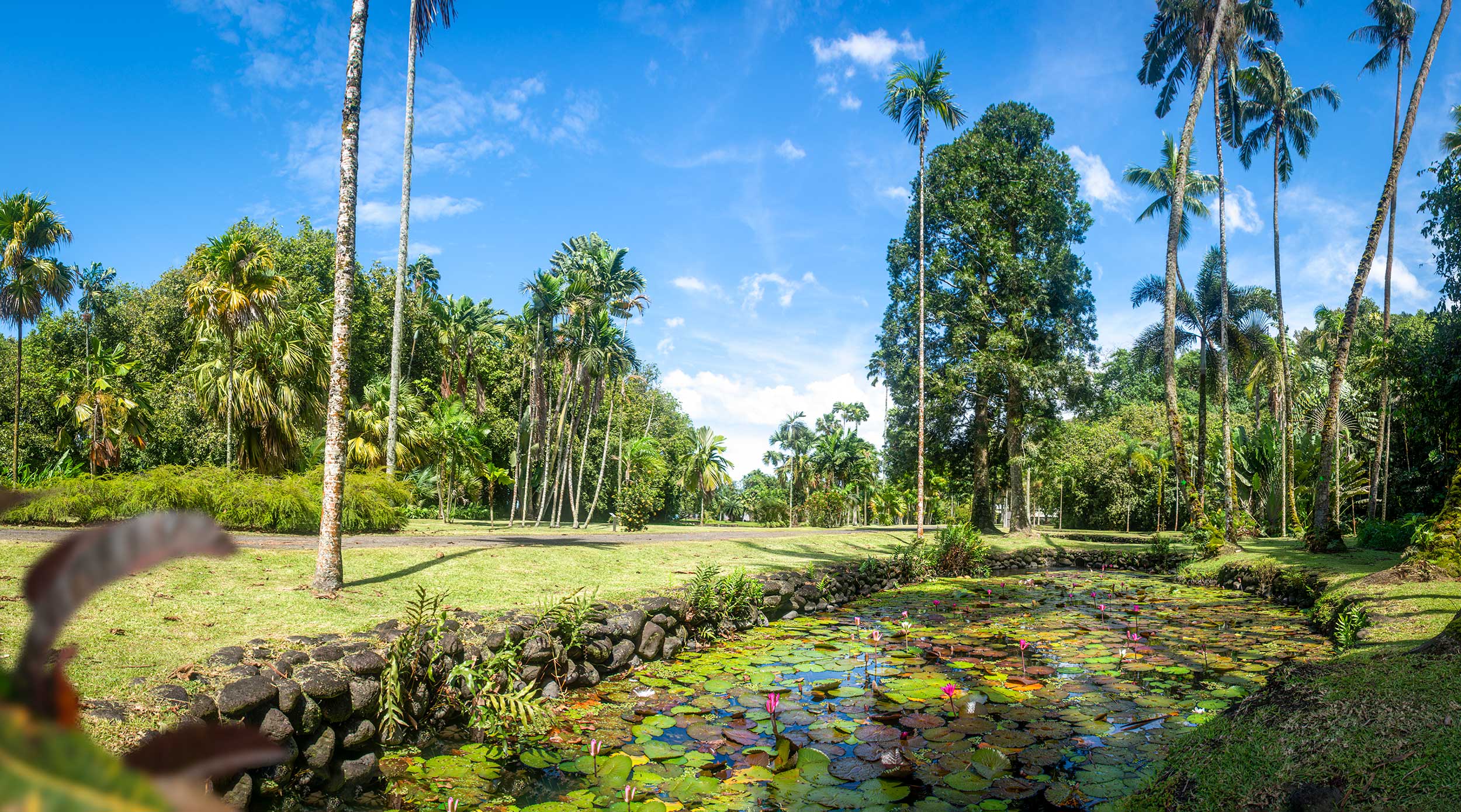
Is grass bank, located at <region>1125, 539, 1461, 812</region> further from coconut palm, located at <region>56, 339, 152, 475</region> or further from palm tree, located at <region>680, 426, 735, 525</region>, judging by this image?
palm tree, located at <region>680, 426, 735, 525</region>

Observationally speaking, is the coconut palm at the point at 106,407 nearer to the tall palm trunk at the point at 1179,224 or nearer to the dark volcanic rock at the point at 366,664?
the dark volcanic rock at the point at 366,664

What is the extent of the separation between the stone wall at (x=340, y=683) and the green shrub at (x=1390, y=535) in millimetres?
15888

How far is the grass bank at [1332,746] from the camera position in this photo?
297cm

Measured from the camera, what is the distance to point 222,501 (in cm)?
1148

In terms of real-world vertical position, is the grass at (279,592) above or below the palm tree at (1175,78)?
below

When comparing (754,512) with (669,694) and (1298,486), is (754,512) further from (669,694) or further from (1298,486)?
(669,694)

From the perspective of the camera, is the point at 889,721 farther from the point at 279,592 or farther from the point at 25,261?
the point at 25,261

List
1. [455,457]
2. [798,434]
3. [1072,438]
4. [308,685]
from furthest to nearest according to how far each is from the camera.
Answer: [798,434] → [1072,438] → [455,457] → [308,685]

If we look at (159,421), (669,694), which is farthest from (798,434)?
(669,694)

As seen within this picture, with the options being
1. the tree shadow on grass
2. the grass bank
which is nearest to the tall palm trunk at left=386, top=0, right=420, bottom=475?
the tree shadow on grass

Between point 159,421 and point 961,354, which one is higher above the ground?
point 961,354

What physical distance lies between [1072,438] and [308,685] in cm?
3456

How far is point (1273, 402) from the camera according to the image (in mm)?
26969

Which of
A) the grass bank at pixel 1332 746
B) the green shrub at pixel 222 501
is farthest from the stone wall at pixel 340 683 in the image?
the green shrub at pixel 222 501
